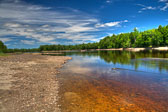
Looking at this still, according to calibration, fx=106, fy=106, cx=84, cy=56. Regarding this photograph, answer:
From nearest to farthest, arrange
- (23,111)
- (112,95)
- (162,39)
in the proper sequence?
(23,111) → (112,95) → (162,39)

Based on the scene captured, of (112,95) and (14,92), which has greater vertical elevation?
(14,92)

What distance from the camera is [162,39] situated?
124688 millimetres

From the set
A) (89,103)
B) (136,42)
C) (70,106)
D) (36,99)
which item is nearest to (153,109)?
(89,103)

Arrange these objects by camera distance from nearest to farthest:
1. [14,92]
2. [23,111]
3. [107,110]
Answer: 1. [23,111]
2. [107,110]
3. [14,92]

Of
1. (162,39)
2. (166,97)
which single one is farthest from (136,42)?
(166,97)

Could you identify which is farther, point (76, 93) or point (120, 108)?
point (76, 93)

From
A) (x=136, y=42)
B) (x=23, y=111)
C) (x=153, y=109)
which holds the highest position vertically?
(x=136, y=42)

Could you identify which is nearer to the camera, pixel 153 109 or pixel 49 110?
pixel 49 110

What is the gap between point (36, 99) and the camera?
10289 millimetres

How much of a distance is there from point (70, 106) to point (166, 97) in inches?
411

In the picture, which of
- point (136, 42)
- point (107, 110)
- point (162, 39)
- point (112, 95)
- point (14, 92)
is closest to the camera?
point (107, 110)

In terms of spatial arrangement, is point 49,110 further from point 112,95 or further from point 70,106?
point 112,95

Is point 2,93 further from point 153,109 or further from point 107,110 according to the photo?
point 153,109

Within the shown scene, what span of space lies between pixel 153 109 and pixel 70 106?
Answer: 7465 millimetres
